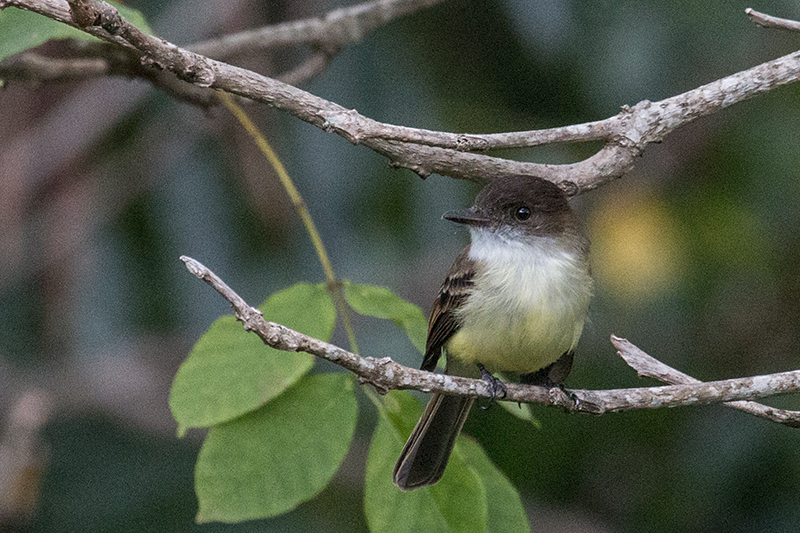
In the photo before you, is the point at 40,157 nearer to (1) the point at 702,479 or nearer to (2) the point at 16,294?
(2) the point at 16,294

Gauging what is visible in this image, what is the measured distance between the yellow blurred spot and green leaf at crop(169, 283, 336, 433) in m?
2.34

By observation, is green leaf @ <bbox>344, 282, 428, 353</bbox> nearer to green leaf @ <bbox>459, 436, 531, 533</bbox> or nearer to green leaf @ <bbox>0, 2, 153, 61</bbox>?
green leaf @ <bbox>459, 436, 531, 533</bbox>

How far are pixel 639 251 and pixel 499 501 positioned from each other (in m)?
2.21

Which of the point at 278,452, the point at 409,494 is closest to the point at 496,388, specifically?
the point at 409,494

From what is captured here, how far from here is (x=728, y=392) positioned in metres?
2.55

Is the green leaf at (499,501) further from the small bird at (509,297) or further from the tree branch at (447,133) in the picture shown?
the tree branch at (447,133)

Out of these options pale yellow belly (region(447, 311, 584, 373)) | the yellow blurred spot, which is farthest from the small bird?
the yellow blurred spot

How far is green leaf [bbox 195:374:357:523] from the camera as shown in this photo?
8.00 feet

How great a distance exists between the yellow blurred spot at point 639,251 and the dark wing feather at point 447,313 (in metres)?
1.57

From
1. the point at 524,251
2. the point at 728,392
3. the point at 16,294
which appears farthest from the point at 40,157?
the point at 728,392

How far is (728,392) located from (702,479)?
216 cm

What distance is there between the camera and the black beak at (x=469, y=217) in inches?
128

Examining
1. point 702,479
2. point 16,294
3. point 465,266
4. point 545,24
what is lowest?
point 702,479

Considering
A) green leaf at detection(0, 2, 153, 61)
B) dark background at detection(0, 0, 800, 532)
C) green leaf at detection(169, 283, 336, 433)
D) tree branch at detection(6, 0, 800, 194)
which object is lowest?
dark background at detection(0, 0, 800, 532)
